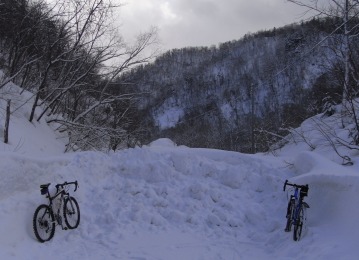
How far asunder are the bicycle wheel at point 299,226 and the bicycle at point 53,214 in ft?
14.1

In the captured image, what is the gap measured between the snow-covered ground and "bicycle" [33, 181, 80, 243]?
0.17m

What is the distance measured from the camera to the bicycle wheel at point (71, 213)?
834 centimetres

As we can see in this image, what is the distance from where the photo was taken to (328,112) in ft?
64.6

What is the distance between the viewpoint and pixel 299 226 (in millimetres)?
7641

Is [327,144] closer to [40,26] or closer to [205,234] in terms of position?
[205,234]

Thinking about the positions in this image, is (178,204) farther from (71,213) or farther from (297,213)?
(297,213)

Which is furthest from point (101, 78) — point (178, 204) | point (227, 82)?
point (227, 82)

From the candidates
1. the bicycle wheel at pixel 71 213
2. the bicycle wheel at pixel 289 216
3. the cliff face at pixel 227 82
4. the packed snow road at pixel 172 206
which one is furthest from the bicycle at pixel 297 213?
the cliff face at pixel 227 82

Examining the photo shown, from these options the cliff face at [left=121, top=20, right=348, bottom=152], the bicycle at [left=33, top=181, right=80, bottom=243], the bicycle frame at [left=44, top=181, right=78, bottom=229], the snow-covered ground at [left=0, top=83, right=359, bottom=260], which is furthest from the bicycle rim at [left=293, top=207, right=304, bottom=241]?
the cliff face at [left=121, top=20, right=348, bottom=152]

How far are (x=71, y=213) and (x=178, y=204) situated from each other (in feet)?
9.00

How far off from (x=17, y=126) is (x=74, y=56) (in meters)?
5.00

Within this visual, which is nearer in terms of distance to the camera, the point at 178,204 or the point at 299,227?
the point at 299,227

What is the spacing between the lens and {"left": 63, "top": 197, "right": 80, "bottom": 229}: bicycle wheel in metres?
8.34

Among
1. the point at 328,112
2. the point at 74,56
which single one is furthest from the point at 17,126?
the point at 328,112
